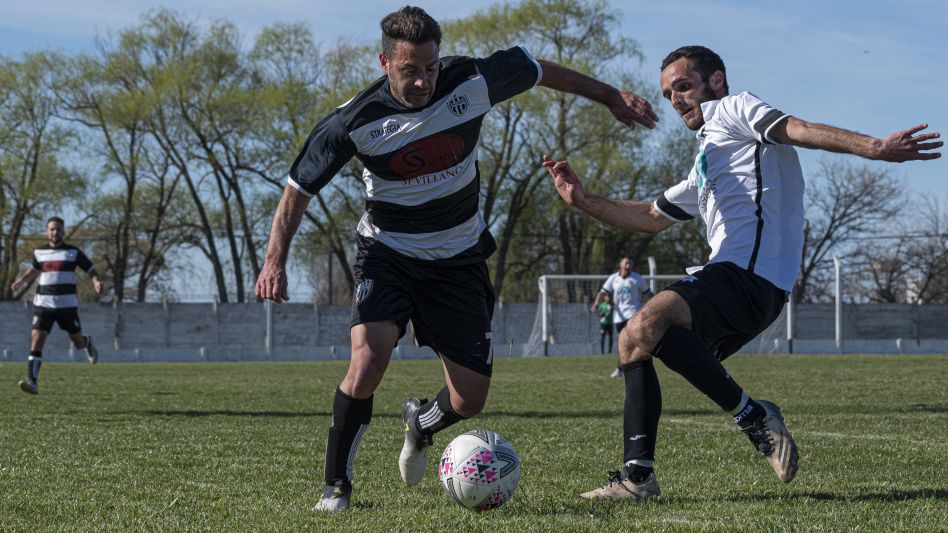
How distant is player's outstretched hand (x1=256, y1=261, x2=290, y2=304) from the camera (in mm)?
4340

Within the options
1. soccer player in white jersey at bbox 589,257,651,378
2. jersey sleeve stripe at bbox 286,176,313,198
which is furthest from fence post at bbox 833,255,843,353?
jersey sleeve stripe at bbox 286,176,313,198

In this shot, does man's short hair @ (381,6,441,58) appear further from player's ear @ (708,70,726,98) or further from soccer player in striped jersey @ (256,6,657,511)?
player's ear @ (708,70,726,98)

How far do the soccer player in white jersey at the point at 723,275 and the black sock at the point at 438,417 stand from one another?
830 mm

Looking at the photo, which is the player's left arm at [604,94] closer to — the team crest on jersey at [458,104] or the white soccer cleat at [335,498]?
the team crest on jersey at [458,104]

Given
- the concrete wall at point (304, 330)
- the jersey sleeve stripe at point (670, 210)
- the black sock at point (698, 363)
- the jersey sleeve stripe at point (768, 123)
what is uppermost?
the jersey sleeve stripe at point (768, 123)

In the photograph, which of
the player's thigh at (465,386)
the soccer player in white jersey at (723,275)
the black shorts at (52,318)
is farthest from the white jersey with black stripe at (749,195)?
the black shorts at (52,318)

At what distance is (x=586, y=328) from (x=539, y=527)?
30823mm

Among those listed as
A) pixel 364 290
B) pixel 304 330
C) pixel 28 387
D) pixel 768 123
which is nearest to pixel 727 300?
pixel 768 123

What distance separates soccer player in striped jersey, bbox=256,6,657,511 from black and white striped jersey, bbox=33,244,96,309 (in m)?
9.02

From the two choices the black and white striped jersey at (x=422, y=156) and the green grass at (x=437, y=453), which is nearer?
the green grass at (x=437, y=453)

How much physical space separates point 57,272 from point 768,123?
1071cm

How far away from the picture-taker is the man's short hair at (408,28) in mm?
4445

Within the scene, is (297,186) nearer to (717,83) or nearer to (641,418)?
(641,418)

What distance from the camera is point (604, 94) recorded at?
5.37 meters
